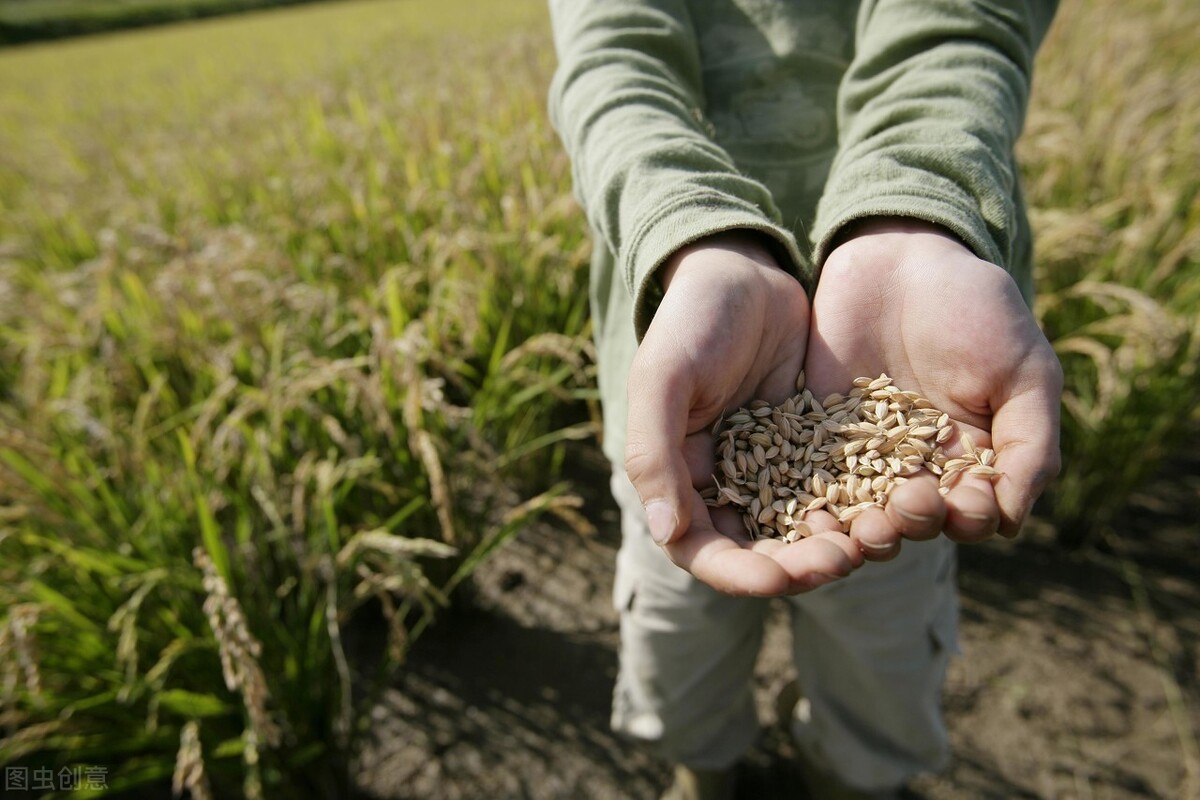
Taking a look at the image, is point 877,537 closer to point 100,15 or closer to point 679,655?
point 679,655

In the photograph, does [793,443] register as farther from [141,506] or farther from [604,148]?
[141,506]

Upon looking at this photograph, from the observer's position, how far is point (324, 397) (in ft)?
6.33

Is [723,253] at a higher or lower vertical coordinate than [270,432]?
higher

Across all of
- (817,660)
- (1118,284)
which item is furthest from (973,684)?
(1118,284)

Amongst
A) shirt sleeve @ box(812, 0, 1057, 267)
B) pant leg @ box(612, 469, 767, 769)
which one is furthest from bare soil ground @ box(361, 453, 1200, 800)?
shirt sleeve @ box(812, 0, 1057, 267)

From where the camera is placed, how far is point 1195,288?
2000mm

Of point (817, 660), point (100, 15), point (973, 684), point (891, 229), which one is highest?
point (100, 15)

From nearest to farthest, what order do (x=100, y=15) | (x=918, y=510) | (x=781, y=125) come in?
(x=918, y=510) → (x=781, y=125) → (x=100, y=15)

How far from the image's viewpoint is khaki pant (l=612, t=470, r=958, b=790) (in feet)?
4.04

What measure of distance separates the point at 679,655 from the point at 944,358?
29.2 inches

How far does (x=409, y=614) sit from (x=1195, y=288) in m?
2.51

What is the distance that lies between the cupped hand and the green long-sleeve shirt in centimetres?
6

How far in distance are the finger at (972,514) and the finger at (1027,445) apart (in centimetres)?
2

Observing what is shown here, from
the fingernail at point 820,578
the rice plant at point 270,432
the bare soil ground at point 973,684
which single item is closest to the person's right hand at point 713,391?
the fingernail at point 820,578
